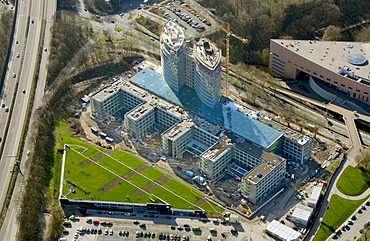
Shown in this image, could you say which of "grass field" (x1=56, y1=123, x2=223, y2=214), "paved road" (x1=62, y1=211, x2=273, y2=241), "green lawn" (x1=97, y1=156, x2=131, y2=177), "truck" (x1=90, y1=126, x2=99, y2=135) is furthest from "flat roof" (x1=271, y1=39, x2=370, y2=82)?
"green lawn" (x1=97, y1=156, x2=131, y2=177)

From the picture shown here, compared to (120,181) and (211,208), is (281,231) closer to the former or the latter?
(211,208)

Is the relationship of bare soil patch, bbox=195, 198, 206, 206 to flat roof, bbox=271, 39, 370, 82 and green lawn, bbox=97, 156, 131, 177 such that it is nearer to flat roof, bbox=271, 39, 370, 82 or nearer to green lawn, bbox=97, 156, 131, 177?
green lawn, bbox=97, 156, 131, 177

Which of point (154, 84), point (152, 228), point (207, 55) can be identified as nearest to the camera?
point (152, 228)

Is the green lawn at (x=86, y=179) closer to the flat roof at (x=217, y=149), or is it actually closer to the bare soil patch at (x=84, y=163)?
the bare soil patch at (x=84, y=163)

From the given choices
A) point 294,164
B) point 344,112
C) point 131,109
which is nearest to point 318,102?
point 344,112

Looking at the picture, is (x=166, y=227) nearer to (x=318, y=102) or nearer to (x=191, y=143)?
(x=191, y=143)

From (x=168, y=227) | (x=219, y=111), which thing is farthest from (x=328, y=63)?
(x=168, y=227)
